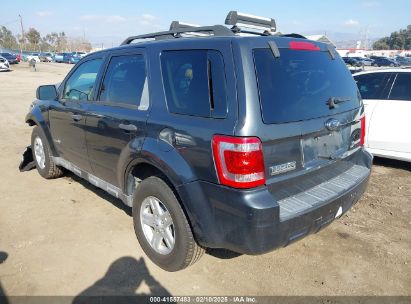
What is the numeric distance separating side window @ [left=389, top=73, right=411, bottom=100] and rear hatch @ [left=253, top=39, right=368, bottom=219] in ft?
8.64

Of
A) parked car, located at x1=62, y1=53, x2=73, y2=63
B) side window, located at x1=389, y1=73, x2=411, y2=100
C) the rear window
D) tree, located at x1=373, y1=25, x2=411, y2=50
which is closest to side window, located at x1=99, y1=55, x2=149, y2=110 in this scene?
the rear window

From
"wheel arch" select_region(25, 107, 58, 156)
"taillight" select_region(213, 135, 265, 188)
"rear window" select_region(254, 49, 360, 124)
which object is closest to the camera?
"taillight" select_region(213, 135, 265, 188)

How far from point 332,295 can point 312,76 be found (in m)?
1.73

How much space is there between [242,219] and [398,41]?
409 feet

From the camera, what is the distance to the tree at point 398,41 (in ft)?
349

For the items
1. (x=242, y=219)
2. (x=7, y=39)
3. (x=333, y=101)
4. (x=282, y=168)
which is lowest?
(x=242, y=219)

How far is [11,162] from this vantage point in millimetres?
6219

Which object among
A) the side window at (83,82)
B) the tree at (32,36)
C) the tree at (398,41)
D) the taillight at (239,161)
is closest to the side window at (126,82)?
the side window at (83,82)

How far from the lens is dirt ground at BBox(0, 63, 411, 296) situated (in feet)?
9.69

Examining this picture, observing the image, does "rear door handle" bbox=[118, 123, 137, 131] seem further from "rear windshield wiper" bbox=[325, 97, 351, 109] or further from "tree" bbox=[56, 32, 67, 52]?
"tree" bbox=[56, 32, 67, 52]

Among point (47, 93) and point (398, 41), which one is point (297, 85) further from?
point (398, 41)

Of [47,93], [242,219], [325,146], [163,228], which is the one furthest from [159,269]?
[47,93]

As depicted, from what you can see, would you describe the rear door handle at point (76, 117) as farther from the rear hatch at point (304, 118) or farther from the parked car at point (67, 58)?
the parked car at point (67, 58)

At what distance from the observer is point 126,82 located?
3408 mm
